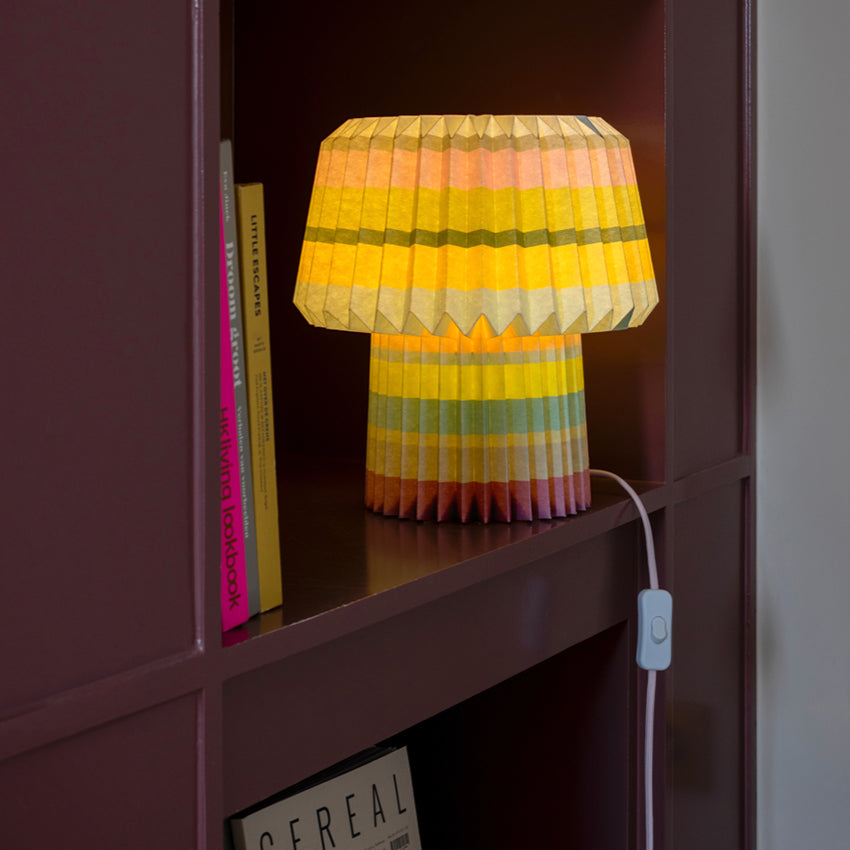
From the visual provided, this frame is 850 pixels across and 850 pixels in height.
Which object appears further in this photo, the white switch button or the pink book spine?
the white switch button

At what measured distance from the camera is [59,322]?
1.82 feet

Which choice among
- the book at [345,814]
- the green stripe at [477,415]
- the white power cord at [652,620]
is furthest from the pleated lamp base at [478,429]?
the book at [345,814]

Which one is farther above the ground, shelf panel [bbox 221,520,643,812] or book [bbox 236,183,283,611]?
book [bbox 236,183,283,611]

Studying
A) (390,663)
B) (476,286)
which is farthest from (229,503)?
(476,286)

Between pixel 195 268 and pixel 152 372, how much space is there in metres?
0.07

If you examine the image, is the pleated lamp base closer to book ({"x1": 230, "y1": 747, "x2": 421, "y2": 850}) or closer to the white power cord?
the white power cord

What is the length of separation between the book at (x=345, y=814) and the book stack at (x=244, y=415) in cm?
29

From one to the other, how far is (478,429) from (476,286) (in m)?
0.15

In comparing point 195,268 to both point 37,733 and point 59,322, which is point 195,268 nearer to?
point 59,322

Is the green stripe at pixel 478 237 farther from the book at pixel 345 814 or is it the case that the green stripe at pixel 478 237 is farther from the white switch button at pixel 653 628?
the book at pixel 345 814

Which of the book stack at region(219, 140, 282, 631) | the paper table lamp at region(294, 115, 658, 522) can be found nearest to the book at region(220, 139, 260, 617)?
the book stack at region(219, 140, 282, 631)

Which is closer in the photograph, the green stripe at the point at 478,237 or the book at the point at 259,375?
the book at the point at 259,375

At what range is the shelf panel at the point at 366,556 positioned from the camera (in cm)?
73

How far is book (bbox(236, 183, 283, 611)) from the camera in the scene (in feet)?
2.38
